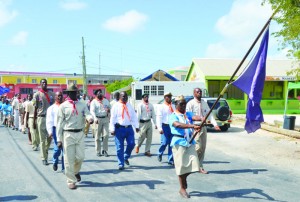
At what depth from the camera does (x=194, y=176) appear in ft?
25.1

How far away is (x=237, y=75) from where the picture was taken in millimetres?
32562

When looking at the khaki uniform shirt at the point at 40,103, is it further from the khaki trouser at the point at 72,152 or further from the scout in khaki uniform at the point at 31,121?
the khaki trouser at the point at 72,152

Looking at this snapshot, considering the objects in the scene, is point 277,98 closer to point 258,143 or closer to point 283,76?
point 283,76

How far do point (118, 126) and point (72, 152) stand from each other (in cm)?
199

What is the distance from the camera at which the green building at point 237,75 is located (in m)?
33.2

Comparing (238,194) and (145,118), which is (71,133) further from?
(145,118)

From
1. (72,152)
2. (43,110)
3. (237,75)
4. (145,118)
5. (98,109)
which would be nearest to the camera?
(72,152)

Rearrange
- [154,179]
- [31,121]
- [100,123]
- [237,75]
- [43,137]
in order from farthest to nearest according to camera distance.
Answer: [237,75] → [31,121] → [100,123] → [43,137] → [154,179]

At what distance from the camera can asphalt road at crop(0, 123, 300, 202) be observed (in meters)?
6.22

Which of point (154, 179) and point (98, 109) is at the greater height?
point (98, 109)

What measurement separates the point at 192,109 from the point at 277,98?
30153 mm

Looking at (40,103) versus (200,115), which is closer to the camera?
(200,115)

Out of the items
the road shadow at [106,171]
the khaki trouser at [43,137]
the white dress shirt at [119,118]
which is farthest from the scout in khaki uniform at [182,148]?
the khaki trouser at [43,137]

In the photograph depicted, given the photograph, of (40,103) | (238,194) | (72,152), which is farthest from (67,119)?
(238,194)
